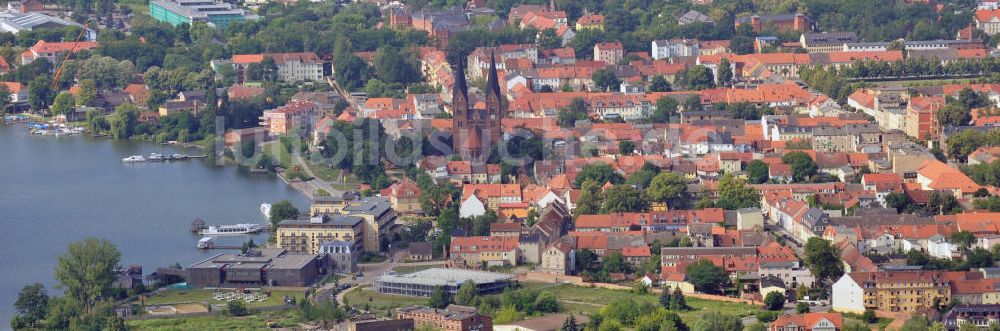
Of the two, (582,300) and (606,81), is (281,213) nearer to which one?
(582,300)

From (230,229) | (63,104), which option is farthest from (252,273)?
(63,104)

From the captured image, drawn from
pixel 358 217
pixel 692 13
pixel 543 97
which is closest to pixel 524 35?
pixel 692 13

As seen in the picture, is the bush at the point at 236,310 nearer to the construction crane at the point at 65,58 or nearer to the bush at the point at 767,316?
the bush at the point at 767,316

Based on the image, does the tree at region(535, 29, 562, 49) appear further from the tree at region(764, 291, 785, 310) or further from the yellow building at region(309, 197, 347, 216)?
the tree at region(764, 291, 785, 310)

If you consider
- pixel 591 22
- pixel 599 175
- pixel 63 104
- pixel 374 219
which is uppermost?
pixel 591 22

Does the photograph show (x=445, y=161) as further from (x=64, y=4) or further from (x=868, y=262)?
(x=64, y=4)

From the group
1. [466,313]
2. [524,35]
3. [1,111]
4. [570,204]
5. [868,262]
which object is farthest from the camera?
[524,35]

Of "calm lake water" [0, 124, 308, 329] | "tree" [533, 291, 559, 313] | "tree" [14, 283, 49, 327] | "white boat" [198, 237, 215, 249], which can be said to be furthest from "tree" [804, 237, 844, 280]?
"tree" [14, 283, 49, 327]

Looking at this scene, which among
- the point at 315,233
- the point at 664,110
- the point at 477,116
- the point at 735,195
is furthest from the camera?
the point at 664,110
